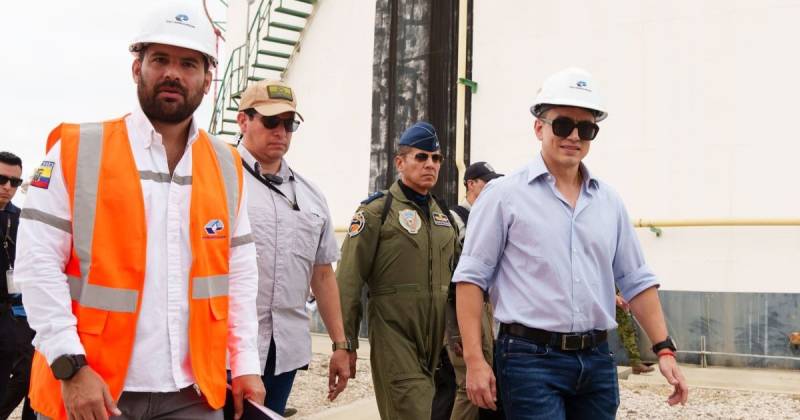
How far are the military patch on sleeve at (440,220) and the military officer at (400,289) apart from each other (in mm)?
10

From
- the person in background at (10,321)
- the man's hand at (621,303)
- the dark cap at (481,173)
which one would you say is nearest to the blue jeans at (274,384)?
the person in background at (10,321)

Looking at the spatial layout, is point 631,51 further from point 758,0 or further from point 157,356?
point 157,356

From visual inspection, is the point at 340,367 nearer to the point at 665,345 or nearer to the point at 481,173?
the point at 665,345

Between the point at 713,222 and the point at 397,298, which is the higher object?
the point at 713,222

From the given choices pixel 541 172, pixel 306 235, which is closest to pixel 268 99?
pixel 306 235

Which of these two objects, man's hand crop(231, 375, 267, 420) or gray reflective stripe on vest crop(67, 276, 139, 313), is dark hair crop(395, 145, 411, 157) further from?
gray reflective stripe on vest crop(67, 276, 139, 313)

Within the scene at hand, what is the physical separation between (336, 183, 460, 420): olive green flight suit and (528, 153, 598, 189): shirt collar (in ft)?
5.30

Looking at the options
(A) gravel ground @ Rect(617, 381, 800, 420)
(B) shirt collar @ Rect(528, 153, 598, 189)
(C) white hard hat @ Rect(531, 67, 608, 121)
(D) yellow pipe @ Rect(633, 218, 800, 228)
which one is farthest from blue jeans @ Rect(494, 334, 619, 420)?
(D) yellow pipe @ Rect(633, 218, 800, 228)

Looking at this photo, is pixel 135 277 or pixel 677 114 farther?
pixel 677 114

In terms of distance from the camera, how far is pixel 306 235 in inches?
167

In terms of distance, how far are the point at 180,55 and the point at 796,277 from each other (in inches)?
399

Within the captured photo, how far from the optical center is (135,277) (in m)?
2.47

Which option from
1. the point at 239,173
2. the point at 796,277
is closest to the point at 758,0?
the point at 796,277

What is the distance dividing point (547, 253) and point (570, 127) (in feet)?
1.85
